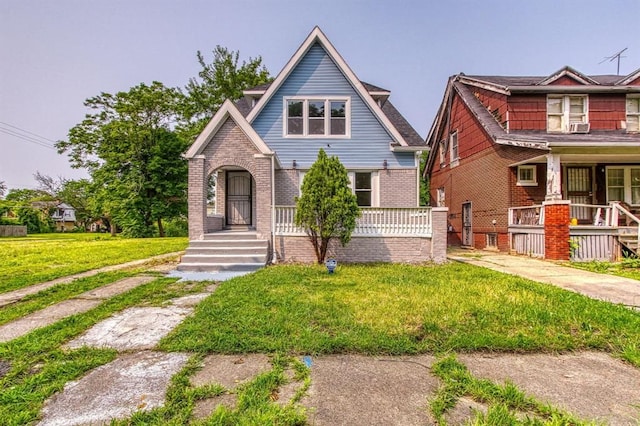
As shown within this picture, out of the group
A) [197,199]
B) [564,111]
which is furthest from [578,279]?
[197,199]

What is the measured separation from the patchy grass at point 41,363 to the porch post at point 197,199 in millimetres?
4817

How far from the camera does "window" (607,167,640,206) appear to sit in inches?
519

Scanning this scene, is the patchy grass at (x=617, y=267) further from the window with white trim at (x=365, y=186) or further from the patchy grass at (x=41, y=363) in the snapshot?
the patchy grass at (x=41, y=363)

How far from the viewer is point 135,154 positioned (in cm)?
2516

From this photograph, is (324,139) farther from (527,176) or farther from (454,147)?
(454,147)

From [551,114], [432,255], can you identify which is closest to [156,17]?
[432,255]

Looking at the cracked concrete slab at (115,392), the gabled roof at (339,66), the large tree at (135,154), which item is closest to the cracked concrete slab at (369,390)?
the cracked concrete slab at (115,392)

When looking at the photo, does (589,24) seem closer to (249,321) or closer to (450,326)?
(450,326)

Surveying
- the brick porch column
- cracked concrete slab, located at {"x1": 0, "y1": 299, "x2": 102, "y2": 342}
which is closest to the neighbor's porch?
the brick porch column

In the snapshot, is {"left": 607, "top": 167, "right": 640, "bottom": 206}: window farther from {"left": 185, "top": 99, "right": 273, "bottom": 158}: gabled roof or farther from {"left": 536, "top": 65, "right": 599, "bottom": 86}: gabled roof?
{"left": 185, "top": 99, "right": 273, "bottom": 158}: gabled roof

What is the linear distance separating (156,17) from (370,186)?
1000 cm

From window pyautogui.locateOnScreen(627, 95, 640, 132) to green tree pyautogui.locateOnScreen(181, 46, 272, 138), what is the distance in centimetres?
2556

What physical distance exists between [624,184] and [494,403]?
1588cm

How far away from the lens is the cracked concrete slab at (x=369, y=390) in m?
2.29
